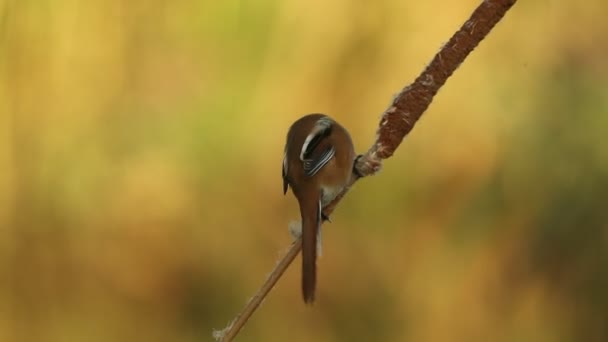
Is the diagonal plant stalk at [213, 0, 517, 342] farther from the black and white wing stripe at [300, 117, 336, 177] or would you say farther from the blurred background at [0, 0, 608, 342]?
the blurred background at [0, 0, 608, 342]

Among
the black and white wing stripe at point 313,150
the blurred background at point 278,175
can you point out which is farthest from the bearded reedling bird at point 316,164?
the blurred background at point 278,175

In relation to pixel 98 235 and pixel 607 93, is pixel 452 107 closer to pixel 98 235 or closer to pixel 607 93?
pixel 607 93

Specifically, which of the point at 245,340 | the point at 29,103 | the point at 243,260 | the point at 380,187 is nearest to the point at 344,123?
the point at 380,187

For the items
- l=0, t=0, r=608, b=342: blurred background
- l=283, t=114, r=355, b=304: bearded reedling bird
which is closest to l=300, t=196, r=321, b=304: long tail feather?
l=283, t=114, r=355, b=304: bearded reedling bird

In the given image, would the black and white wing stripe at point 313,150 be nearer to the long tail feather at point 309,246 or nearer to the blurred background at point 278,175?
the long tail feather at point 309,246

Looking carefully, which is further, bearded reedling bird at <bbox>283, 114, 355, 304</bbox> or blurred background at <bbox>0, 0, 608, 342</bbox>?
blurred background at <bbox>0, 0, 608, 342</bbox>

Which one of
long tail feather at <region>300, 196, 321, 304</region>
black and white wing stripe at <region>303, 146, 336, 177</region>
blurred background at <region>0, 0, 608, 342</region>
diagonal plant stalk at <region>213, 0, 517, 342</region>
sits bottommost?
blurred background at <region>0, 0, 608, 342</region>

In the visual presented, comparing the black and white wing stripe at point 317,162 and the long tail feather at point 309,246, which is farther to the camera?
the black and white wing stripe at point 317,162
